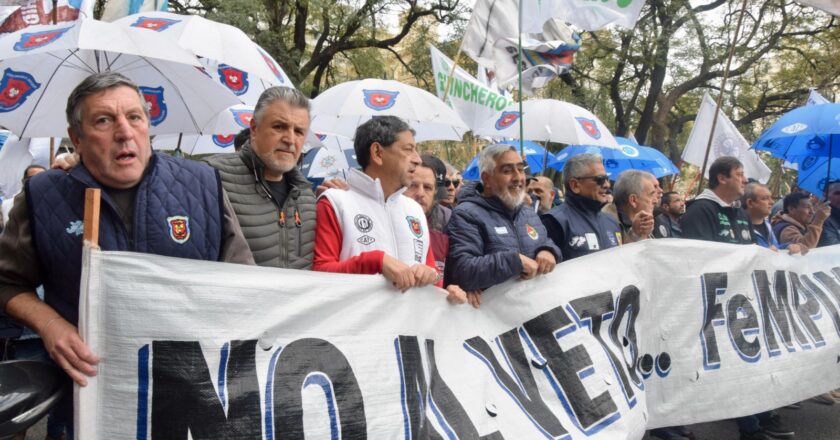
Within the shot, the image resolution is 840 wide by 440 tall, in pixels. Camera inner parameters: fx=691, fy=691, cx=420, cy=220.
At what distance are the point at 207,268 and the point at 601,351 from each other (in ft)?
6.53

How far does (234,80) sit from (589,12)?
3.07m

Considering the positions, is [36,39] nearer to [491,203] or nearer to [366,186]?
[366,186]

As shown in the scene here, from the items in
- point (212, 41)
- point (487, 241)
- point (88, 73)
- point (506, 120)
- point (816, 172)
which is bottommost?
point (487, 241)

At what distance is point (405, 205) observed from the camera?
→ 10.3 feet

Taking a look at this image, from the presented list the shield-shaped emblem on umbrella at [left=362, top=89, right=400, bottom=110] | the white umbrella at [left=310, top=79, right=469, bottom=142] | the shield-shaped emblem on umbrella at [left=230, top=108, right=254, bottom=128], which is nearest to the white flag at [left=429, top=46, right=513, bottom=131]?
the white umbrella at [left=310, top=79, right=469, bottom=142]

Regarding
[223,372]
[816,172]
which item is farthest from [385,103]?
[816,172]

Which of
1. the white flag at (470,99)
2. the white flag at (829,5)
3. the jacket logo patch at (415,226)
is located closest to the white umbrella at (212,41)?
the jacket logo patch at (415,226)

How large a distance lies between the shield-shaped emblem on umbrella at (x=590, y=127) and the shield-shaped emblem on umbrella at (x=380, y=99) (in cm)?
222

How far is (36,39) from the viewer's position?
4039 mm

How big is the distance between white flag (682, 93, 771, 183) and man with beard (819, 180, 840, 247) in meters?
2.67

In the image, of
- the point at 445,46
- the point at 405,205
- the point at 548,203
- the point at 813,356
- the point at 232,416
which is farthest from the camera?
the point at 445,46

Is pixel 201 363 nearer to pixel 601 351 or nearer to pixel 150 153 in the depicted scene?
pixel 150 153

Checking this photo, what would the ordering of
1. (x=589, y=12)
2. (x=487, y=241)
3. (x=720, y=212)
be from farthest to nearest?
(x=589, y=12) < (x=720, y=212) < (x=487, y=241)

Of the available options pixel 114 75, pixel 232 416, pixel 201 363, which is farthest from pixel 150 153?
pixel 232 416
